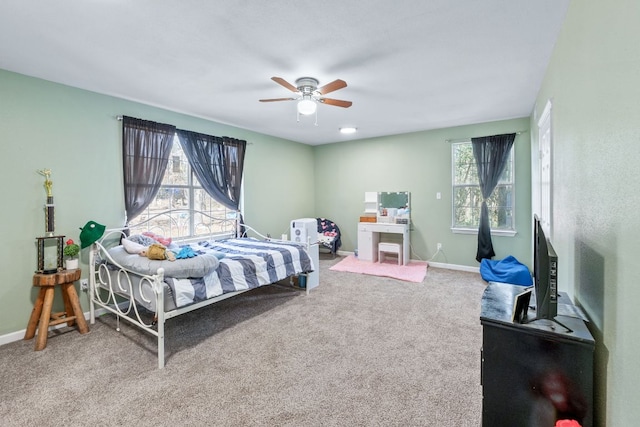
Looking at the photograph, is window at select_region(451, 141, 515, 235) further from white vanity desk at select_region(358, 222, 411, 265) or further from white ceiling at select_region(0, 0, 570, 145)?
white ceiling at select_region(0, 0, 570, 145)

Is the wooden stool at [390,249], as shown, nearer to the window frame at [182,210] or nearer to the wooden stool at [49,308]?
the window frame at [182,210]

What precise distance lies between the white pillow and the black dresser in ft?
9.41

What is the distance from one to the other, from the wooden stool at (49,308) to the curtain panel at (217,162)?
1906mm

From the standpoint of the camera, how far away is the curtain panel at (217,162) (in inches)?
163

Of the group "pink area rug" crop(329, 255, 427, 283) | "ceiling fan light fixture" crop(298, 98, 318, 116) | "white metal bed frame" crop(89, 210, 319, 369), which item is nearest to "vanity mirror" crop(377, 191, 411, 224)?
"pink area rug" crop(329, 255, 427, 283)

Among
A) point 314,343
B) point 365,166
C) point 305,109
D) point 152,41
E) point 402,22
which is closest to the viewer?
point 402,22

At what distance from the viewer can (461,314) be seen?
320 cm

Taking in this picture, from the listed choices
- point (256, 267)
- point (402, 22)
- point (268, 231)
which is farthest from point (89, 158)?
point (402, 22)

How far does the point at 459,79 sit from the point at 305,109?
158cm

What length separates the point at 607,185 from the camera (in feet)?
3.97

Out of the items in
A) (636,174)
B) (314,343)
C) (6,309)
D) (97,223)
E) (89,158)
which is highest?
(89,158)

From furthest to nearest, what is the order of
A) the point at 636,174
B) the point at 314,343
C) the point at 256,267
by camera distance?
the point at 256,267, the point at 314,343, the point at 636,174

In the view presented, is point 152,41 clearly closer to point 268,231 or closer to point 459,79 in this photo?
point 459,79

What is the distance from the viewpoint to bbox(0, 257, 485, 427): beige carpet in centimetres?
177
